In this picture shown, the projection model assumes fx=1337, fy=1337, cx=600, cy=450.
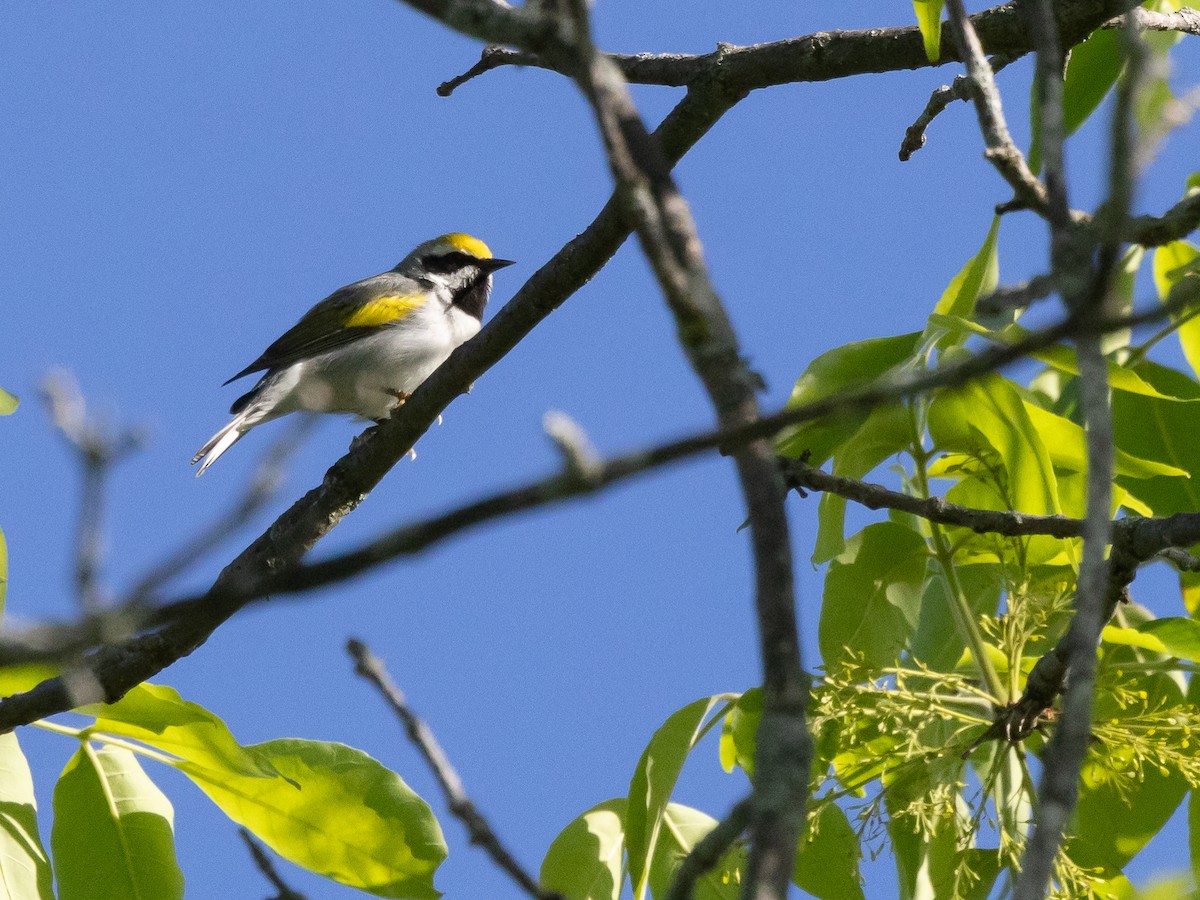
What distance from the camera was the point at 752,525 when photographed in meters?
1.17

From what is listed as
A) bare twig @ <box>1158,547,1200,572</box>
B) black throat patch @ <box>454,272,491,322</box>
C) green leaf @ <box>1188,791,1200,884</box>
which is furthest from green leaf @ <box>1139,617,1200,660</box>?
black throat patch @ <box>454,272,491,322</box>

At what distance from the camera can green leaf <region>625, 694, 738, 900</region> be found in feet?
8.44

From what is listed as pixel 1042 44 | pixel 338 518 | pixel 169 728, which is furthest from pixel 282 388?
pixel 1042 44

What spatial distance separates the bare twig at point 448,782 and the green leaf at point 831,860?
5.71 ft

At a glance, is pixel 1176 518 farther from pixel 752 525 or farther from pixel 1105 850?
pixel 752 525

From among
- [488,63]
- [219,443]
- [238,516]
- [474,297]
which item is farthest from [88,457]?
[474,297]

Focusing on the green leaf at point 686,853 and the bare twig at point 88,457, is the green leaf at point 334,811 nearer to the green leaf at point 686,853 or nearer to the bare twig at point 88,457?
the green leaf at point 686,853

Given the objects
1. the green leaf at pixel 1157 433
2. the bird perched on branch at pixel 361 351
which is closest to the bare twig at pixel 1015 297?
the green leaf at pixel 1157 433

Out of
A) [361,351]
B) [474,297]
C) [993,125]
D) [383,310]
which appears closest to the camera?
[993,125]

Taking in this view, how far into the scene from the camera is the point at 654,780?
8.67 feet

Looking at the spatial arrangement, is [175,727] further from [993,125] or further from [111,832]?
[993,125]

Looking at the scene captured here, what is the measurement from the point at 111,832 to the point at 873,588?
171cm

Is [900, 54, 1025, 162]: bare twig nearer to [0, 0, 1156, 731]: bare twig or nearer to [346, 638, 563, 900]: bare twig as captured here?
[0, 0, 1156, 731]: bare twig

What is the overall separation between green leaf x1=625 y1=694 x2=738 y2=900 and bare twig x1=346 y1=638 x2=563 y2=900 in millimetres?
1430
